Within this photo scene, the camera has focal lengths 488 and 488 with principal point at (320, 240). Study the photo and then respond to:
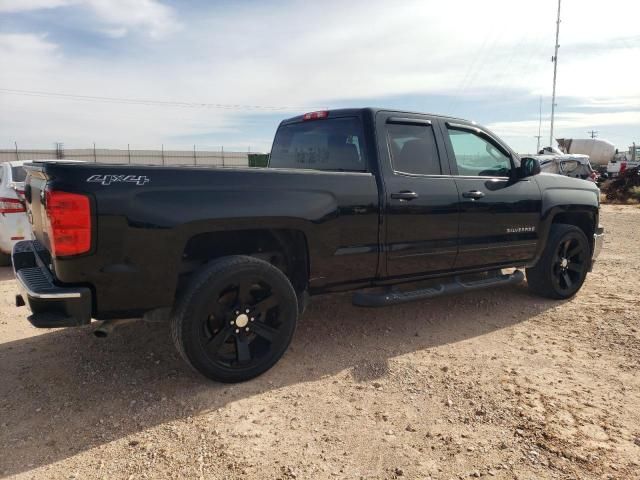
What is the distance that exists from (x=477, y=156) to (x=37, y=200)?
3.77 m

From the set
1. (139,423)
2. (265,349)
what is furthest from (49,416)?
(265,349)

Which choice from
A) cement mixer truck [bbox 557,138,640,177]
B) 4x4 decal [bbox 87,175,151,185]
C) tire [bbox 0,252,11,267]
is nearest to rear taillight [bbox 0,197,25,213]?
tire [bbox 0,252,11,267]

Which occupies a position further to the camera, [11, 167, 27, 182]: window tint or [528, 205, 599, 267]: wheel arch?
[11, 167, 27, 182]: window tint

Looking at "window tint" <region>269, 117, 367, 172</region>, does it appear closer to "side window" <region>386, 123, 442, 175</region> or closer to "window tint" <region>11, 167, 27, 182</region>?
"side window" <region>386, 123, 442, 175</region>

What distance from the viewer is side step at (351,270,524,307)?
3943 millimetres

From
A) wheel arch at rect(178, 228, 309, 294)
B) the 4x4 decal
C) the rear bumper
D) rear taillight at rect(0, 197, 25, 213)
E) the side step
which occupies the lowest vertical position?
the side step

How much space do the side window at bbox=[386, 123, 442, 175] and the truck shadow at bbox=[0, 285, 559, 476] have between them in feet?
4.85

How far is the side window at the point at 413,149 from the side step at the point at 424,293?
3.40 ft

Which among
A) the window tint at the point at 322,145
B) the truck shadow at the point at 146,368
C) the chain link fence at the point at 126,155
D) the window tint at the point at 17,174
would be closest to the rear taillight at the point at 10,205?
the window tint at the point at 17,174

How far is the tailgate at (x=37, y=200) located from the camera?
3.02m

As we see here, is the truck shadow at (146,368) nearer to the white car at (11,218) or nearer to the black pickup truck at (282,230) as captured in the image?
the black pickup truck at (282,230)

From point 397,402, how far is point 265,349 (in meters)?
0.98

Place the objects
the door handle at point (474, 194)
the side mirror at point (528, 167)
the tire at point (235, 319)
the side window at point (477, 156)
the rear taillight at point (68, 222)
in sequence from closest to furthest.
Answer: the rear taillight at point (68, 222), the tire at point (235, 319), the door handle at point (474, 194), the side window at point (477, 156), the side mirror at point (528, 167)

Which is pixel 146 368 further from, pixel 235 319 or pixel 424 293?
pixel 424 293
